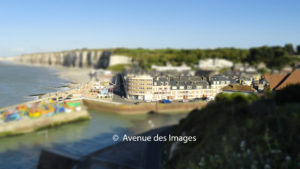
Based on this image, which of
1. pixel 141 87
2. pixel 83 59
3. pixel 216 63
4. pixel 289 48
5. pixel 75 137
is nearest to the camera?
pixel 75 137

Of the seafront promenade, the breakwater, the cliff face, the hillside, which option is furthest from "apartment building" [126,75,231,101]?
the cliff face

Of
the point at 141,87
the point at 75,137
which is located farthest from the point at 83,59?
Answer: the point at 75,137

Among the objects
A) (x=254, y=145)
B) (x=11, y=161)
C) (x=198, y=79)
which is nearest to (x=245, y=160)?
(x=254, y=145)

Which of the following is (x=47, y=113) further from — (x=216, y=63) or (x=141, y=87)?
(x=216, y=63)

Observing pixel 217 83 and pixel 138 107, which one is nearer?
pixel 138 107

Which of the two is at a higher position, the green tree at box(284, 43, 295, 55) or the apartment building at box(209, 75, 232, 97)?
the green tree at box(284, 43, 295, 55)

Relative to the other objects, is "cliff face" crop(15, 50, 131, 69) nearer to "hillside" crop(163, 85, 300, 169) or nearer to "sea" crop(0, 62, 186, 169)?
"sea" crop(0, 62, 186, 169)

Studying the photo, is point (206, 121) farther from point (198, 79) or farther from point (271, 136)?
point (198, 79)
